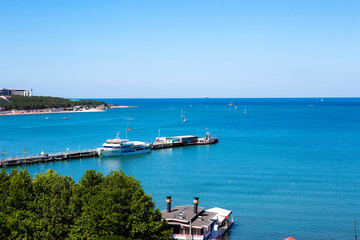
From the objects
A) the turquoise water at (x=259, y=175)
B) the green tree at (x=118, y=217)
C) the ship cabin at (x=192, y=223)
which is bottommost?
the turquoise water at (x=259, y=175)

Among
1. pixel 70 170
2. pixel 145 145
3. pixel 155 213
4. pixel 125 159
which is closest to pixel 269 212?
pixel 155 213

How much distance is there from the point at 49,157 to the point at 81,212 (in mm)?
58704

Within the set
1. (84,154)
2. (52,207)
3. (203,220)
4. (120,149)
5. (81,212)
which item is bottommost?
(84,154)

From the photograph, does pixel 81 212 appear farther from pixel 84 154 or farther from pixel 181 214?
pixel 84 154

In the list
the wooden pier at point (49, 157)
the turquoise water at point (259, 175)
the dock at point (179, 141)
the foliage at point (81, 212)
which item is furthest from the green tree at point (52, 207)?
the dock at point (179, 141)

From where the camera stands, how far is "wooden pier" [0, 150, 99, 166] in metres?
79.4

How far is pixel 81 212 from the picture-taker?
31.7 metres

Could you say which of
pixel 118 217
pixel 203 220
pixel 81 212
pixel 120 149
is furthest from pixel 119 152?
pixel 118 217

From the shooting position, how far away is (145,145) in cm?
9994

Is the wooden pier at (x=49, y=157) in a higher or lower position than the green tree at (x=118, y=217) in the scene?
lower

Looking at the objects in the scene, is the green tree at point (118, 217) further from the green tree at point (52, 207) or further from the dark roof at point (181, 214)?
the dark roof at point (181, 214)

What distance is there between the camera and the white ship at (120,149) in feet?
305

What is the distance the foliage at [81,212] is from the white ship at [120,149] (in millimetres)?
59010

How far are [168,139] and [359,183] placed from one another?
61821mm
